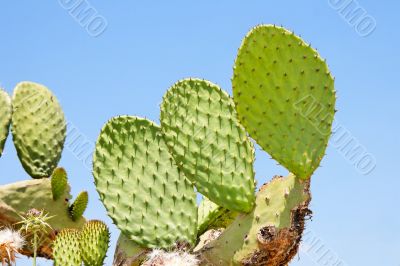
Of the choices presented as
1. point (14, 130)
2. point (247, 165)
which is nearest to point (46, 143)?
point (14, 130)

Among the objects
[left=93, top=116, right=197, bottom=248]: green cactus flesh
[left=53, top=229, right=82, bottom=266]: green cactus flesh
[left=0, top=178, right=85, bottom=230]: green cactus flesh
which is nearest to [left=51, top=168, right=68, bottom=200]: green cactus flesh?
[left=0, top=178, right=85, bottom=230]: green cactus flesh

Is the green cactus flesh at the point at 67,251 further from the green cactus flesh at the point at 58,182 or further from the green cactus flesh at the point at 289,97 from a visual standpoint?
the green cactus flesh at the point at 289,97

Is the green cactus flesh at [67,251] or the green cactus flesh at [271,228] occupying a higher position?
the green cactus flesh at [271,228]

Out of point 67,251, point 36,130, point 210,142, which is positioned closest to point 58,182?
point 36,130

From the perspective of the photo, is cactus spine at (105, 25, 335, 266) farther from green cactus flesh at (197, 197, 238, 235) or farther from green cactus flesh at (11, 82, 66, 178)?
green cactus flesh at (11, 82, 66, 178)

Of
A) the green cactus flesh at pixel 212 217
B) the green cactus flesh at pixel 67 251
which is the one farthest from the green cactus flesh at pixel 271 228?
the green cactus flesh at pixel 67 251

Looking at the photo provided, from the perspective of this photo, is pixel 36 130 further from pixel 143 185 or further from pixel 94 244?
pixel 143 185
